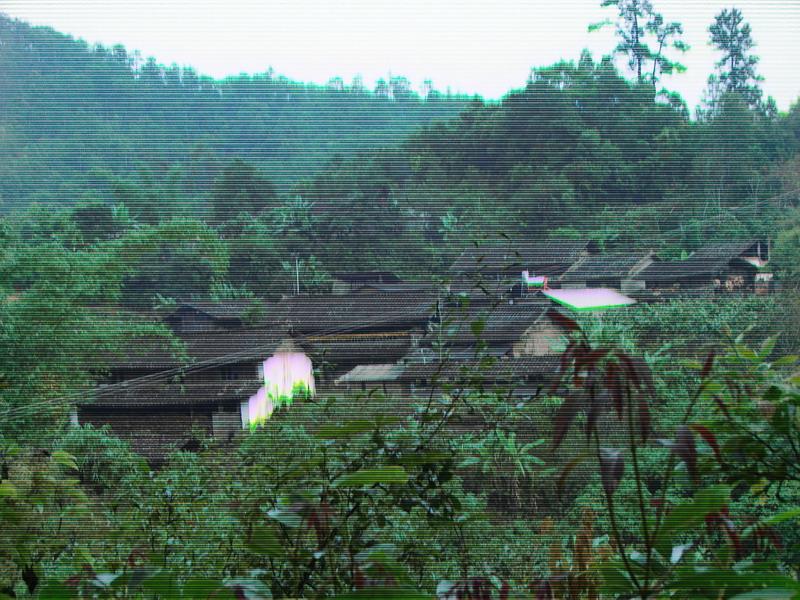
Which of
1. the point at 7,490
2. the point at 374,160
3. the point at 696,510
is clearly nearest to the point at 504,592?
the point at 696,510

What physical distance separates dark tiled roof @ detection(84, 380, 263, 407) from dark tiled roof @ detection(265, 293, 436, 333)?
0.17 meters

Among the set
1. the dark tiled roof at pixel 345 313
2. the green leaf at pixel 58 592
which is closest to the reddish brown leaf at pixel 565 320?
the dark tiled roof at pixel 345 313

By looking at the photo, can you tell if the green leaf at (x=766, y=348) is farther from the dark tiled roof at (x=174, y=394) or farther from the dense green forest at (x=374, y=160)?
the dark tiled roof at (x=174, y=394)

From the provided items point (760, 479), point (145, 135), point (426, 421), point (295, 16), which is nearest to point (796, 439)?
point (760, 479)

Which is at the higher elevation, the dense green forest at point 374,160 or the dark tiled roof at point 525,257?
the dense green forest at point 374,160

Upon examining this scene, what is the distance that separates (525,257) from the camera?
1.47 m

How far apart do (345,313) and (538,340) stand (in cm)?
45

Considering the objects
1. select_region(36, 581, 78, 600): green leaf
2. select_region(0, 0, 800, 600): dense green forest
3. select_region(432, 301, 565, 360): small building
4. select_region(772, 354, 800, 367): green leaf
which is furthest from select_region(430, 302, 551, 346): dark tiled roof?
select_region(36, 581, 78, 600): green leaf

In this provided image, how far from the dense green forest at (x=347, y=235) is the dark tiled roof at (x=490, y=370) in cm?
4

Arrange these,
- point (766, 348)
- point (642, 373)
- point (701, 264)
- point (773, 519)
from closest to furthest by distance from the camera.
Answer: point (642, 373) → point (773, 519) → point (766, 348) → point (701, 264)

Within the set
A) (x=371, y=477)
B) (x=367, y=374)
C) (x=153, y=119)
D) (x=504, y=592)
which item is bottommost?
(x=504, y=592)

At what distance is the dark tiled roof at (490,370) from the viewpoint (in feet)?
4.67

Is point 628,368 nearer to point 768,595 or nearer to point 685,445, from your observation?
point 685,445

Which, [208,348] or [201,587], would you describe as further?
[208,348]
